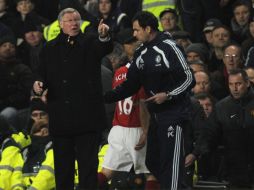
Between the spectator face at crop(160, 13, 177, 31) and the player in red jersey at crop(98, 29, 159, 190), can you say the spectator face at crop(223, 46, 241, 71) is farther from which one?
the player in red jersey at crop(98, 29, 159, 190)

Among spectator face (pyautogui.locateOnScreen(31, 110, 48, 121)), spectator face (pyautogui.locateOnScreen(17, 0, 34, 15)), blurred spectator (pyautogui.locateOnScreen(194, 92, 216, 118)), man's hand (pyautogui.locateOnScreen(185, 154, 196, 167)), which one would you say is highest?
spectator face (pyautogui.locateOnScreen(17, 0, 34, 15))

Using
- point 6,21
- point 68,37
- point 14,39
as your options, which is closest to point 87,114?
point 68,37

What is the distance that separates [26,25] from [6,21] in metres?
→ 0.64

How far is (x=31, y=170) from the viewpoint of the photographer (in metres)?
13.7

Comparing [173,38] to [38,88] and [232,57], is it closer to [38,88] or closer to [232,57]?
[232,57]

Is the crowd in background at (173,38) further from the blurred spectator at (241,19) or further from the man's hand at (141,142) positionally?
the man's hand at (141,142)

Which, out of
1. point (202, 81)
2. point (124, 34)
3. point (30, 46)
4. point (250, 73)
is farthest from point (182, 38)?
point (30, 46)

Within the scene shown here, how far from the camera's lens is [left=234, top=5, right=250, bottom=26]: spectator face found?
15953mm

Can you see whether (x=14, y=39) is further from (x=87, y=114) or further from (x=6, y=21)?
(x=87, y=114)

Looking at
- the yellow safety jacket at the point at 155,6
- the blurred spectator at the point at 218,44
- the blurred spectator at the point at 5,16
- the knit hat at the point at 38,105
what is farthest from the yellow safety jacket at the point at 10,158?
the blurred spectator at the point at 5,16

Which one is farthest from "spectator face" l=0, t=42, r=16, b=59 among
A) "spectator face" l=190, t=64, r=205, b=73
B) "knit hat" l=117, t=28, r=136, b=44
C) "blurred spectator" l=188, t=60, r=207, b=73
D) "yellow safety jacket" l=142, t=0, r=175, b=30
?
"spectator face" l=190, t=64, r=205, b=73

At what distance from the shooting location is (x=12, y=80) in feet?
53.8

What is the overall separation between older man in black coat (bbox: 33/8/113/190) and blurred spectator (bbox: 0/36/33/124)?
4831 mm

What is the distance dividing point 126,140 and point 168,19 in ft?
13.9
